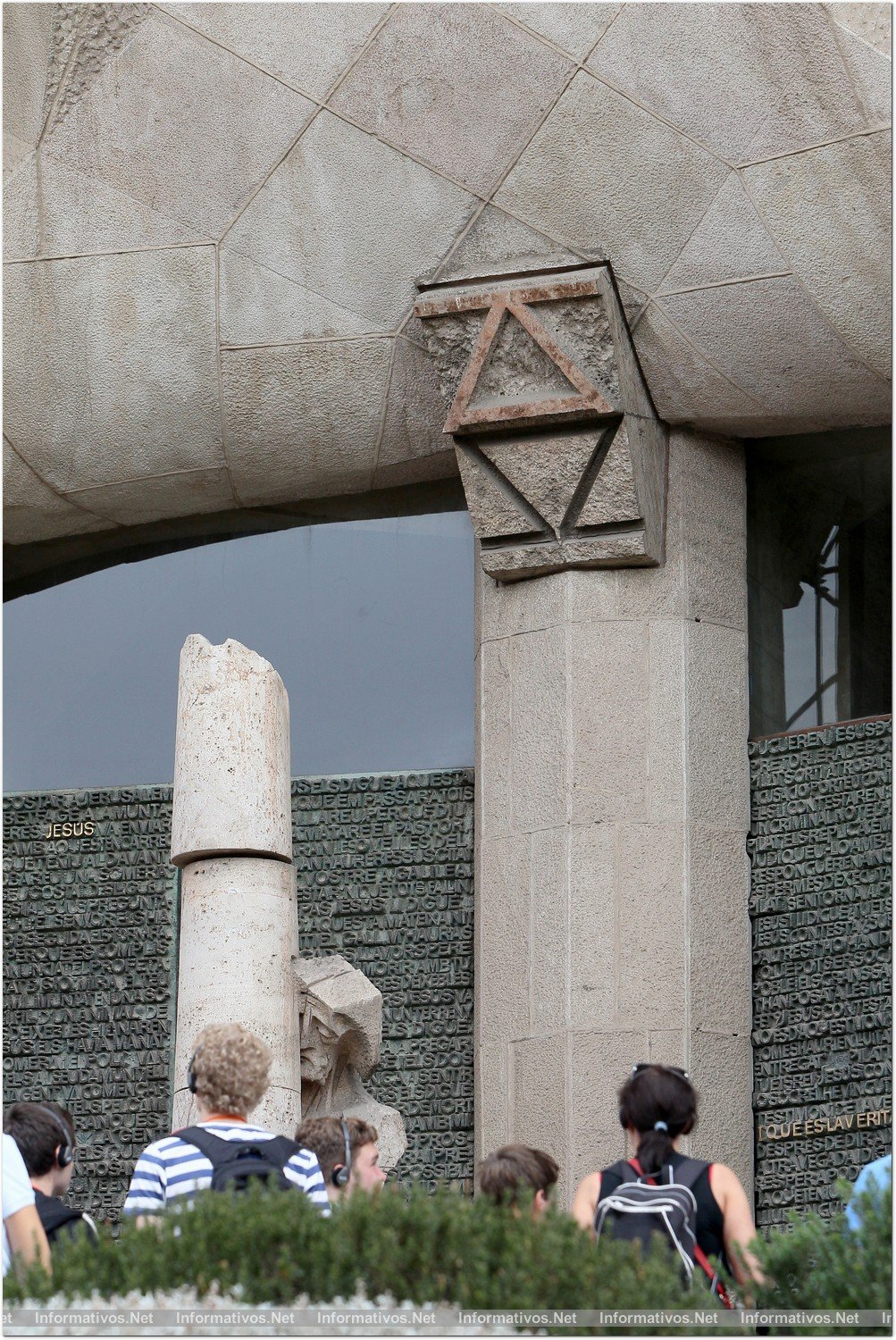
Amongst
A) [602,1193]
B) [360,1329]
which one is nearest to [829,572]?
[602,1193]

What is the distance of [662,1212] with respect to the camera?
495cm

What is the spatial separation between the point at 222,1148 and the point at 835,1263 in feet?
4.86

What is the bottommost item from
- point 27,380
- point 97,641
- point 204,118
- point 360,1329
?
point 360,1329

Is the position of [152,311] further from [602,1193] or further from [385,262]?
[602,1193]

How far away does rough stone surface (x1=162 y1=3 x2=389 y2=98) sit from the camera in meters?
11.1

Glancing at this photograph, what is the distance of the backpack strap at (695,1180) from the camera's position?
4.91m

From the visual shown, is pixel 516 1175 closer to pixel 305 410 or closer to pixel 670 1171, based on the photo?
pixel 670 1171

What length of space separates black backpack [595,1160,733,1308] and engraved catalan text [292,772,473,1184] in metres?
6.90

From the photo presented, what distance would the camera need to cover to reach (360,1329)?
437 cm

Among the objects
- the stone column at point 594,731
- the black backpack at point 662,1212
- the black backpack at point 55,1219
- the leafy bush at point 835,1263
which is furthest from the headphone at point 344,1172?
the stone column at point 594,731

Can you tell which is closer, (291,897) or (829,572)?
(291,897)

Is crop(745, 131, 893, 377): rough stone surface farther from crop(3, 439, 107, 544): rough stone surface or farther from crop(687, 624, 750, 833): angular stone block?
crop(3, 439, 107, 544): rough stone surface

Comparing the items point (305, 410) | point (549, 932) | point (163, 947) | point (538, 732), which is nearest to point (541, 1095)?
point (549, 932)

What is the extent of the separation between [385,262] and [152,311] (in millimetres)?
1373
